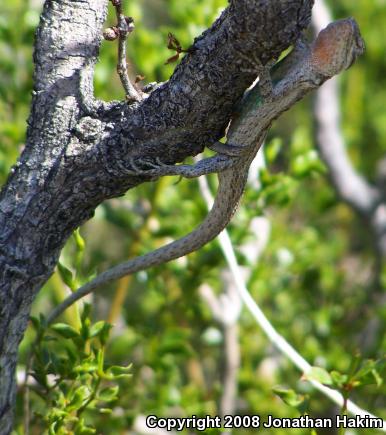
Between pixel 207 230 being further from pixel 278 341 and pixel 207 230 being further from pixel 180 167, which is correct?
pixel 278 341

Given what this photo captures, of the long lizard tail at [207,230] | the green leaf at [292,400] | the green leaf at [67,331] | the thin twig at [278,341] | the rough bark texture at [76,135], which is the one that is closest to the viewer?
the rough bark texture at [76,135]

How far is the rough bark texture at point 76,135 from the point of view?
1660 millimetres

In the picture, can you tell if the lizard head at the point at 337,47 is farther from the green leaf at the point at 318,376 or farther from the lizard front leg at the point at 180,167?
the green leaf at the point at 318,376

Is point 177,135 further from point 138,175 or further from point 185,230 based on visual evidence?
point 185,230

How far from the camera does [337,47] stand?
6.51 feet

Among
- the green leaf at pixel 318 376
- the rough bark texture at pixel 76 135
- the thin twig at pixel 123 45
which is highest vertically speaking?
the thin twig at pixel 123 45

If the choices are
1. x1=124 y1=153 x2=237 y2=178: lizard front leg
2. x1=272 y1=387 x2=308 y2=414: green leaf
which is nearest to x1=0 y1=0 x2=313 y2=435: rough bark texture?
x1=124 y1=153 x2=237 y2=178: lizard front leg

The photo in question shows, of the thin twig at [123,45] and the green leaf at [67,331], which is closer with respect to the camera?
the thin twig at [123,45]

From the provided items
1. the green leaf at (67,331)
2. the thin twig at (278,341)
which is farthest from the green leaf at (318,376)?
the green leaf at (67,331)

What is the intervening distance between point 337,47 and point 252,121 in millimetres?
329

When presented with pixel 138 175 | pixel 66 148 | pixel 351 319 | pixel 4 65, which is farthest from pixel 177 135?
pixel 351 319

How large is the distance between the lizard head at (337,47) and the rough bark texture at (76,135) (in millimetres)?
448

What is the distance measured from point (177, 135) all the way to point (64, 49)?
0.36 meters

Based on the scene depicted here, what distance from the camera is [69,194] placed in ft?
5.63
